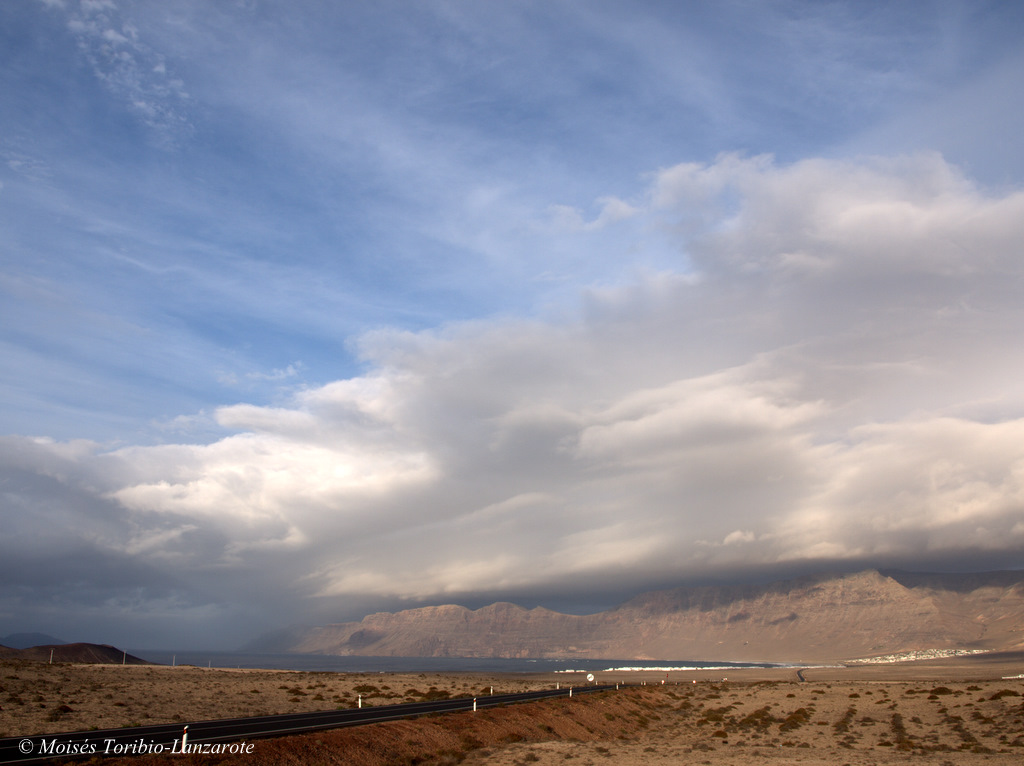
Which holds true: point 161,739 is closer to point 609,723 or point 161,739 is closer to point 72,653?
point 609,723

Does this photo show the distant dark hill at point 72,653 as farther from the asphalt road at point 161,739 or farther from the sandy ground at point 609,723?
the asphalt road at point 161,739

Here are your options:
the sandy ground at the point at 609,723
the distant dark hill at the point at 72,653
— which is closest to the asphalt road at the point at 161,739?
the sandy ground at the point at 609,723

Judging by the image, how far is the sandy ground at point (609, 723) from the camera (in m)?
38.9

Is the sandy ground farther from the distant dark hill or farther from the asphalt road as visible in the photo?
the distant dark hill

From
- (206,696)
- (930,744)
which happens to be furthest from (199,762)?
(930,744)

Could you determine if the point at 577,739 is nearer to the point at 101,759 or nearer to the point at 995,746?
the point at 995,746

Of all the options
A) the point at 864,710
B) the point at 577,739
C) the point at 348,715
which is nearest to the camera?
the point at 348,715

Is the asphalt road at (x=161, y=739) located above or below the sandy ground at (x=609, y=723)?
above

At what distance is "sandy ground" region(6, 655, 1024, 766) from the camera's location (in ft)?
128

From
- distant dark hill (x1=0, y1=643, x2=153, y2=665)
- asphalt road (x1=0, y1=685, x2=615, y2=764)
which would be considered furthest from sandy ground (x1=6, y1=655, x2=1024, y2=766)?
distant dark hill (x1=0, y1=643, x2=153, y2=665)

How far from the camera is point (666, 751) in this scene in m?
45.2

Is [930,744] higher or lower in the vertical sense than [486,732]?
lower

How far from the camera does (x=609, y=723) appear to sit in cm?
6259

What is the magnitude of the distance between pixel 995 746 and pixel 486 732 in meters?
40.5
